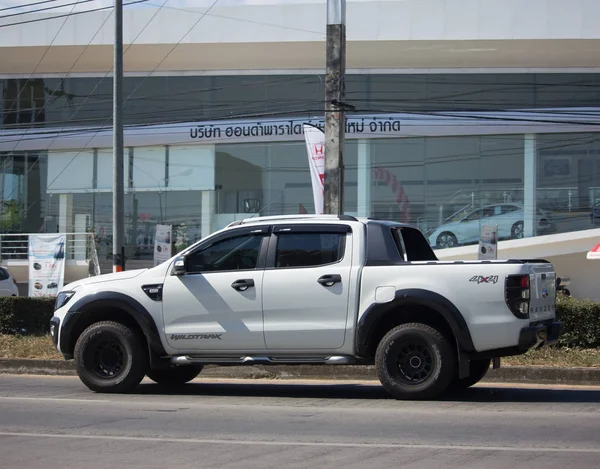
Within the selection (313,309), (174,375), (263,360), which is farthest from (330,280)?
(174,375)

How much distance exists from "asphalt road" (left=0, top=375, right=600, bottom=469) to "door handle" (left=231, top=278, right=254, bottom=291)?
127cm

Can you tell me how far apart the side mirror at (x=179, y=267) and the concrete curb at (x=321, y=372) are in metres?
2.89

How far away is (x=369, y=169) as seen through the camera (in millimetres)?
30516

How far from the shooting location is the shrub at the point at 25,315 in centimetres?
1570

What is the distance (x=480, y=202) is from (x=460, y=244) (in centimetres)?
154

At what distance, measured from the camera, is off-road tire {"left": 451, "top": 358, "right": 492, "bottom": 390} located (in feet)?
34.8

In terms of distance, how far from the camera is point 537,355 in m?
12.5

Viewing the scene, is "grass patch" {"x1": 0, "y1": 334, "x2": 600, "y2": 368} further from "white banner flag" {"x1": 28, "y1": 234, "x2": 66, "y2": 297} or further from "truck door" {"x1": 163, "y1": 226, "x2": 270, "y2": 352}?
"white banner flag" {"x1": 28, "y1": 234, "x2": 66, "y2": 297}

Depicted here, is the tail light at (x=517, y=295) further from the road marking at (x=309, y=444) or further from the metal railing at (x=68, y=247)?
the metal railing at (x=68, y=247)

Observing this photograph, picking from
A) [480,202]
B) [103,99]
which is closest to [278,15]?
[103,99]

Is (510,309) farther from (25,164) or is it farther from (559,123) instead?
(25,164)

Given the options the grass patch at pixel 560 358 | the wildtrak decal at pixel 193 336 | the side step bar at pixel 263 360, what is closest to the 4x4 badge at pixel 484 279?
the side step bar at pixel 263 360

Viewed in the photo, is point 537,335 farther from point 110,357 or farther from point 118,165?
point 118,165

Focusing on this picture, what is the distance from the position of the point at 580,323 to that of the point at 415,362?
423 centimetres
